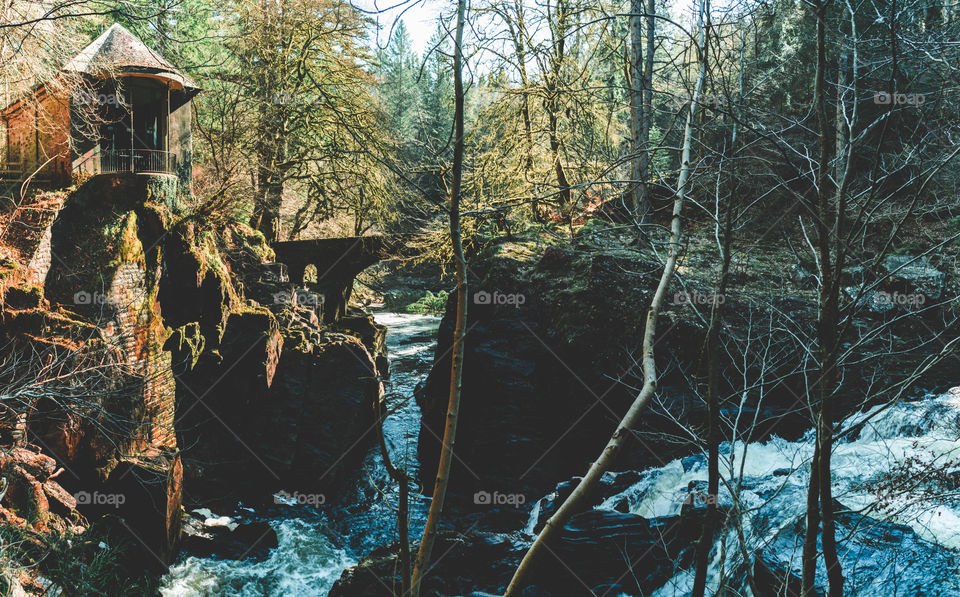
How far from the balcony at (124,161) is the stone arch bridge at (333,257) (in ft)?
11.3

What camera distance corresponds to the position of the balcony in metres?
11.8

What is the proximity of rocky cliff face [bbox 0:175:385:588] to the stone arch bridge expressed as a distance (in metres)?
1.18

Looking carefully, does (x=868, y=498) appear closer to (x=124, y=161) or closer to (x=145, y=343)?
(x=145, y=343)

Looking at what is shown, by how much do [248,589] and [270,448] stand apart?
3.42 m

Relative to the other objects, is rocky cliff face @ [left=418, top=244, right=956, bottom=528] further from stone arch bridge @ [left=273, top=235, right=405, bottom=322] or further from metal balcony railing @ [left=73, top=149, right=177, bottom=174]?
metal balcony railing @ [left=73, top=149, right=177, bottom=174]

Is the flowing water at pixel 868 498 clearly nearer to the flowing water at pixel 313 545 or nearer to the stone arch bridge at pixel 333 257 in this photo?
the flowing water at pixel 313 545

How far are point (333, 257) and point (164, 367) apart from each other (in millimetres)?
5427

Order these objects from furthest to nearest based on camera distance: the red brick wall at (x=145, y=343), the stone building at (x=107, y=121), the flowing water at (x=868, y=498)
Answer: the stone building at (x=107, y=121) < the red brick wall at (x=145, y=343) < the flowing water at (x=868, y=498)

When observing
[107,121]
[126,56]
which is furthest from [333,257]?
[126,56]

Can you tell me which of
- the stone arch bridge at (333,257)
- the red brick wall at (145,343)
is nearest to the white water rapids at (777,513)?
the red brick wall at (145,343)

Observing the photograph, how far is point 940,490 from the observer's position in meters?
5.61

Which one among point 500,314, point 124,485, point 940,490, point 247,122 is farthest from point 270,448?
point 940,490

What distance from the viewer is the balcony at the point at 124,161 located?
38.7ft

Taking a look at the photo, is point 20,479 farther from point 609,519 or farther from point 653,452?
point 653,452
